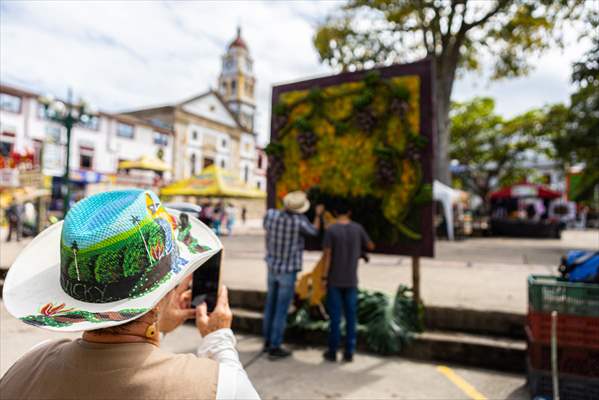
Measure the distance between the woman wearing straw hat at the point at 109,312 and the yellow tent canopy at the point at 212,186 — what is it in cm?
1524

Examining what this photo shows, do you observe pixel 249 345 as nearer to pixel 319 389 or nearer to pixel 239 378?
pixel 319 389

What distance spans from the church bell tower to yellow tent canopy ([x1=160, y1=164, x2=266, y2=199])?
49.2m

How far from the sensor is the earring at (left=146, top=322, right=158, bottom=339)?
1060 mm

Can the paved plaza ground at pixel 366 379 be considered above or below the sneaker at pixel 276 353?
below

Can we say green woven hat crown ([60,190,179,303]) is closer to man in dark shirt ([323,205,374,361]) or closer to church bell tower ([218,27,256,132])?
man in dark shirt ([323,205,374,361])

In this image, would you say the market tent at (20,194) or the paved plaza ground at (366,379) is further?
the market tent at (20,194)

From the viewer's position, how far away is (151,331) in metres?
1.07

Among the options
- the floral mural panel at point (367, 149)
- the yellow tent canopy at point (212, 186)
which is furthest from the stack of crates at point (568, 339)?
the yellow tent canopy at point (212, 186)

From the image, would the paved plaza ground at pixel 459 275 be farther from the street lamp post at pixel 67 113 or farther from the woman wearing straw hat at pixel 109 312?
the street lamp post at pixel 67 113

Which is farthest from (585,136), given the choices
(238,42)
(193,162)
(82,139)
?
(238,42)

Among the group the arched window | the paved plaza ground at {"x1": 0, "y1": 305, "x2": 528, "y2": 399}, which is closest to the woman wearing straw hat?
the paved plaza ground at {"x1": 0, "y1": 305, "x2": 528, "y2": 399}

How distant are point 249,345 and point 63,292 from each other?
379cm

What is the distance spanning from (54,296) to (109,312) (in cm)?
19

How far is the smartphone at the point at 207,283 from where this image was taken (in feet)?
4.66
